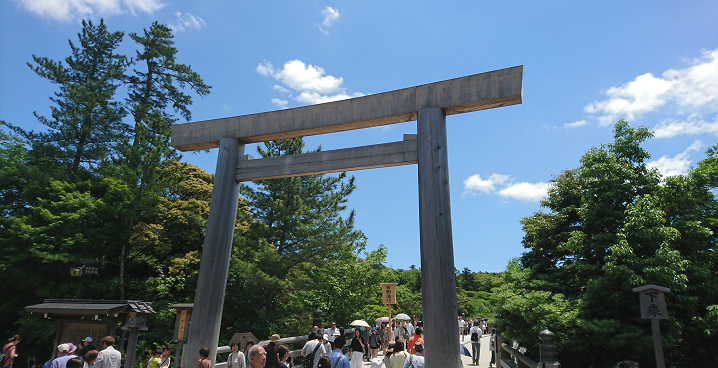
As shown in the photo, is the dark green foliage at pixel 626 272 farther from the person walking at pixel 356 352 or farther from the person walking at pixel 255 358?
the person walking at pixel 255 358

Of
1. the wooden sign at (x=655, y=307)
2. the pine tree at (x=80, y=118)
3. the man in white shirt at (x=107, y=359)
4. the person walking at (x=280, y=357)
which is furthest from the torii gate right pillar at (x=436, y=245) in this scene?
the pine tree at (x=80, y=118)

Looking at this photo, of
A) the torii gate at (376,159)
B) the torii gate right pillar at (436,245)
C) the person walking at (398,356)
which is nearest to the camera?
the torii gate right pillar at (436,245)

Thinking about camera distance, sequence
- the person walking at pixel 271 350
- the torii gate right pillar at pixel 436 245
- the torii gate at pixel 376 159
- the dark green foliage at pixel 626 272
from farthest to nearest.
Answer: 1. the dark green foliage at pixel 626 272
2. the person walking at pixel 271 350
3. the torii gate at pixel 376 159
4. the torii gate right pillar at pixel 436 245

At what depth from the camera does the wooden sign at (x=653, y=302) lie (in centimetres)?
806

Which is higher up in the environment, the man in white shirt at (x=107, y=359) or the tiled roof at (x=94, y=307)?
the tiled roof at (x=94, y=307)

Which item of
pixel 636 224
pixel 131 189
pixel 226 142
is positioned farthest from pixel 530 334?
pixel 131 189

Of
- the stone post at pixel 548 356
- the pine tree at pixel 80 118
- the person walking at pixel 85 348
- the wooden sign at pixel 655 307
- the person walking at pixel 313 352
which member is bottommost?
the person walking at pixel 85 348

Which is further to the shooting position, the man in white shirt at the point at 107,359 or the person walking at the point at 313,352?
the person walking at the point at 313,352

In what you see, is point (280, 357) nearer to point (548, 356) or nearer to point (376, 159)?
point (376, 159)

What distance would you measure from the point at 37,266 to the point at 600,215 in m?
23.7

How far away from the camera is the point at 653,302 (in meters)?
8.23

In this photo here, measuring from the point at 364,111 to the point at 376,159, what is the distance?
Answer: 891mm

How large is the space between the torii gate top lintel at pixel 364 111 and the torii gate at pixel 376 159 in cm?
1

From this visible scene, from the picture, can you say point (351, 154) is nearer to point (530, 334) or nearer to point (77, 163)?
point (530, 334)
